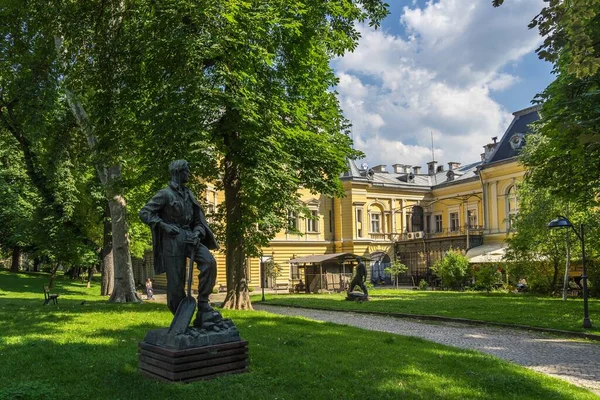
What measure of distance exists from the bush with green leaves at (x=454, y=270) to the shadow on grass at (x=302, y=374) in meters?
26.0

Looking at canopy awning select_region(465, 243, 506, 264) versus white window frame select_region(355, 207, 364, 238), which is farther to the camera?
white window frame select_region(355, 207, 364, 238)

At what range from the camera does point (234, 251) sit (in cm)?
1823

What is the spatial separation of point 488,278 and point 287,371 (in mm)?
27434

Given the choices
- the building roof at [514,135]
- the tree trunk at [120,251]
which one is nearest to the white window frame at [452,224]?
the building roof at [514,135]

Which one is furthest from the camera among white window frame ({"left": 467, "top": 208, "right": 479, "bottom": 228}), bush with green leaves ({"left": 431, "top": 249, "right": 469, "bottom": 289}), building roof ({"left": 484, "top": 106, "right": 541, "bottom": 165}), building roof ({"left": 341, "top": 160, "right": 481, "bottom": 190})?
building roof ({"left": 341, "top": 160, "right": 481, "bottom": 190})

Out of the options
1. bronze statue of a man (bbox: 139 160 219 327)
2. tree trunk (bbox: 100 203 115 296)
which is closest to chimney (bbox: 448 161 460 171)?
tree trunk (bbox: 100 203 115 296)

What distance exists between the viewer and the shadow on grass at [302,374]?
619cm

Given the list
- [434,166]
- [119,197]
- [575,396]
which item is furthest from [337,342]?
[434,166]

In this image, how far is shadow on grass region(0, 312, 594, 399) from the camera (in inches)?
244

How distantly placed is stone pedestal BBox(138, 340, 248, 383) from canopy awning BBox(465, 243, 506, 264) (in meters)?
30.8

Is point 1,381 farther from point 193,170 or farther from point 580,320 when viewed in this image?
point 580,320

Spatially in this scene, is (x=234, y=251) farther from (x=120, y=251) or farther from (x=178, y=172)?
(x=178, y=172)

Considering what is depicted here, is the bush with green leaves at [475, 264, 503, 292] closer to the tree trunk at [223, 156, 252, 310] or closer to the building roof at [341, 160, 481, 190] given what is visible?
the tree trunk at [223, 156, 252, 310]

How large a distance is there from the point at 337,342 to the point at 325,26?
38.1 feet
